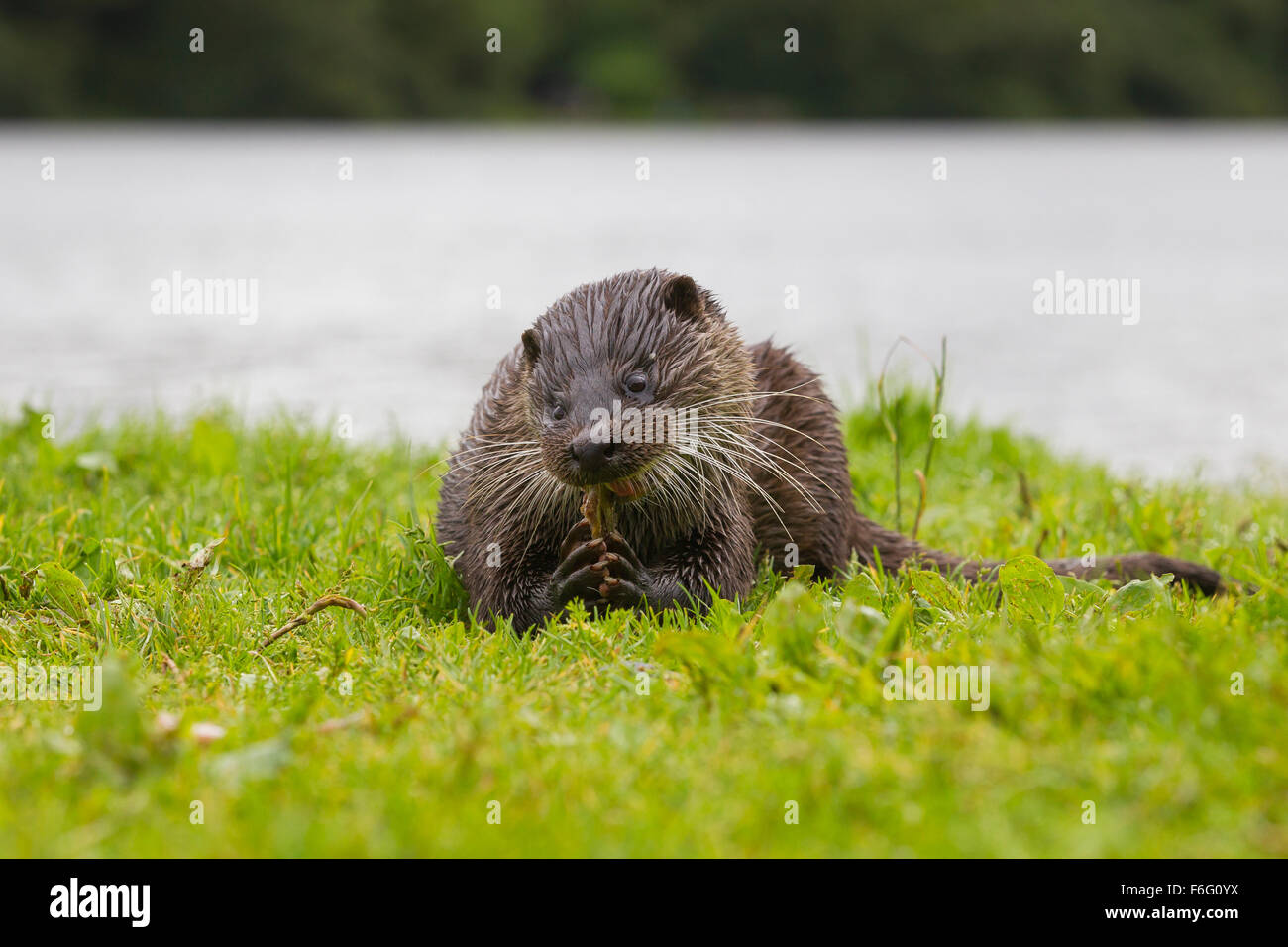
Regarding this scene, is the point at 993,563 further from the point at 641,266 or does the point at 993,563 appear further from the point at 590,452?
the point at 641,266

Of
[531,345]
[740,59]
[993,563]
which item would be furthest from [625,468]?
[740,59]

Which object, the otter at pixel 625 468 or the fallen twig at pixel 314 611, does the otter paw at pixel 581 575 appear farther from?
the fallen twig at pixel 314 611

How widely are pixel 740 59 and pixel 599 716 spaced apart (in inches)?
2964

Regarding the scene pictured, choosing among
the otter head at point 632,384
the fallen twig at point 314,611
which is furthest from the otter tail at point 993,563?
the fallen twig at point 314,611

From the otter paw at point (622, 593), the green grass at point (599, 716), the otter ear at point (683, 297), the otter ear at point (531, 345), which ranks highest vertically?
the otter ear at point (683, 297)

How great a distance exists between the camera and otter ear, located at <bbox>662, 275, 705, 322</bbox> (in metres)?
4.20

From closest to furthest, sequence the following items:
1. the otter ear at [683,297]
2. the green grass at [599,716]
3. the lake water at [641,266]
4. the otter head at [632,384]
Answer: the green grass at [599,716], the otter head at [632,384], the otter ear at [683,297], the lake water at [641,266]

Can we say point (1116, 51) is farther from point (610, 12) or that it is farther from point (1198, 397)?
point (1198, 397)

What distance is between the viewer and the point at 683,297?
4.24 meters

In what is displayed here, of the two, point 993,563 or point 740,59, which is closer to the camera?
point 993,563

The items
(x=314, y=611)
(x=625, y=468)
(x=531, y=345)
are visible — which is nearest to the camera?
(x=625, y=468)

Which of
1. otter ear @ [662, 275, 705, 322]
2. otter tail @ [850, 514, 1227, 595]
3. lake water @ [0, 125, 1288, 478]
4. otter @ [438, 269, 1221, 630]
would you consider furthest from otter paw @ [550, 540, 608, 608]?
lake water @ [0, 125, 1288, 478]

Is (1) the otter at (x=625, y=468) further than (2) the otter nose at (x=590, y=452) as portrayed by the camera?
Yes

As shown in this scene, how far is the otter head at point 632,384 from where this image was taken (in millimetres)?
3812
